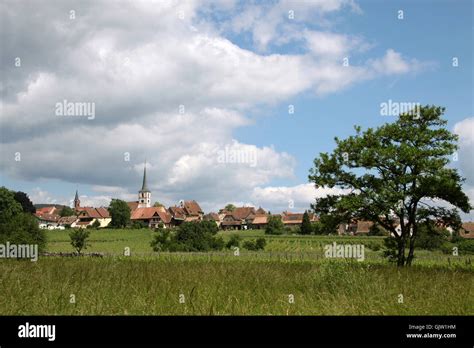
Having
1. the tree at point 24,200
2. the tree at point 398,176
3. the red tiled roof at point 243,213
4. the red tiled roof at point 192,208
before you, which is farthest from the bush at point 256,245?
the red tiled roof at point 243,213

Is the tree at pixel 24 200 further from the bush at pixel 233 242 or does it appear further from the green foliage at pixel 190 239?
the bush at pixel 233 242

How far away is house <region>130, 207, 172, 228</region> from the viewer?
139250 millimetres

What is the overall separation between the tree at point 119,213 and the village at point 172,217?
4.37 m

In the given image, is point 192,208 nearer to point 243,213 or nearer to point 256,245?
point 243,213

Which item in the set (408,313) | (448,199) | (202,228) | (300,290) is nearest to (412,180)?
(448,199)

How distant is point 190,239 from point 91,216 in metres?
92.8

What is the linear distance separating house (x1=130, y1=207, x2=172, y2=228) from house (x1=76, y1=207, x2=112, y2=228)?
1349cm

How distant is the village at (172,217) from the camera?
139m

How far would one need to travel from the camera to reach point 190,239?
70.2 meters

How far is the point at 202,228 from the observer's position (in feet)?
238
